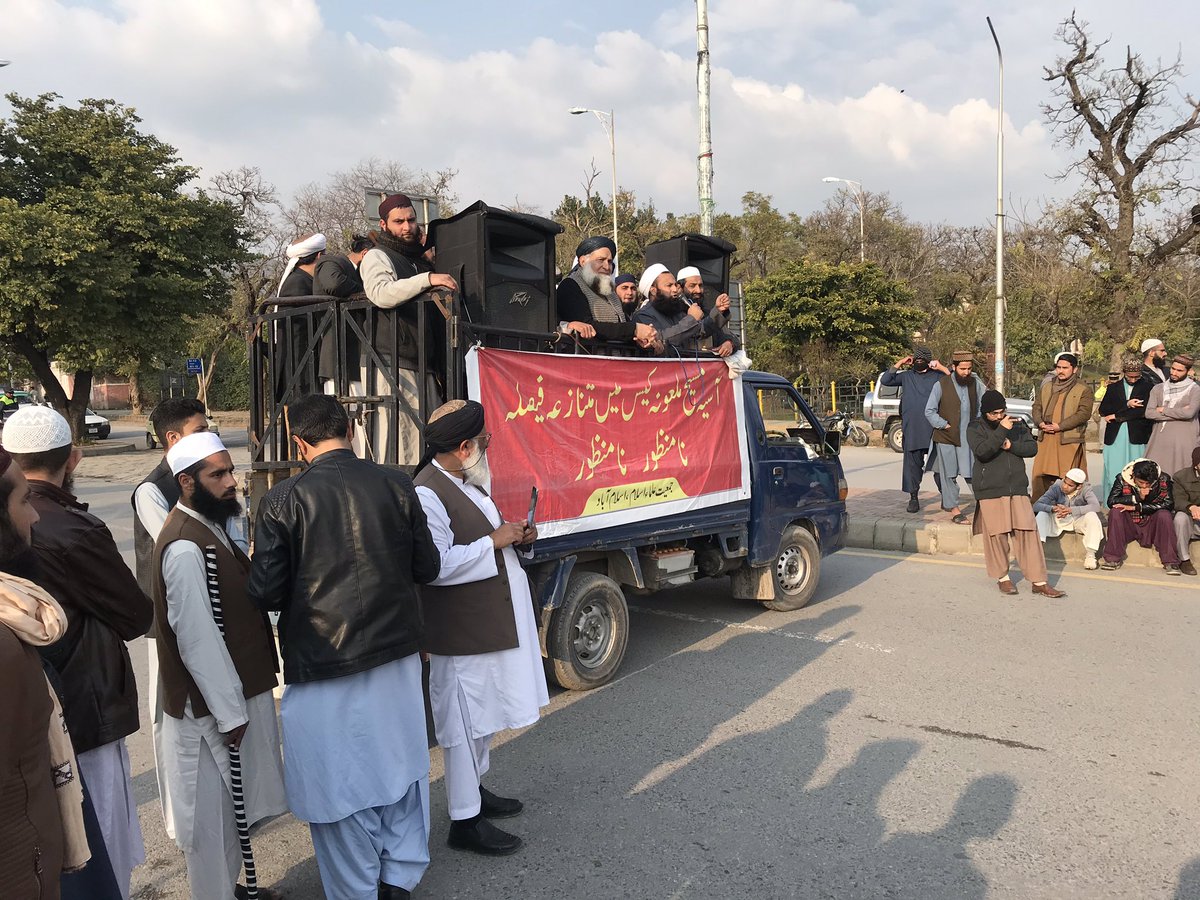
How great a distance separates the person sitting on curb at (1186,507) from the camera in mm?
7695

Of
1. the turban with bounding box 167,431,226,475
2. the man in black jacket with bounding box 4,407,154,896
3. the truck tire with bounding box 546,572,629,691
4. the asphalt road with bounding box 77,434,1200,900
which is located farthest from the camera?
the truck tire with bounding box 546,572,629,691

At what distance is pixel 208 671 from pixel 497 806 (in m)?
1.47

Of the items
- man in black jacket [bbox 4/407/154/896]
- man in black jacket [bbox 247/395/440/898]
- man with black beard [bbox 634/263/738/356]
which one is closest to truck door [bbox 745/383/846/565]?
man with black beard [bbox 634/263/738/356]

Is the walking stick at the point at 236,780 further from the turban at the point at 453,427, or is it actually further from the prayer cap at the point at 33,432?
the turban at the point at 453,427

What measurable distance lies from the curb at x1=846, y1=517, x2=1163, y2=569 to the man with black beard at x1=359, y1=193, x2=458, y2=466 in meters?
5.40

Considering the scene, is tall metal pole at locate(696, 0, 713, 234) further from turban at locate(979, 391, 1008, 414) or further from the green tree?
the green tree

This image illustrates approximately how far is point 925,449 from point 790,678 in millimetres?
5954

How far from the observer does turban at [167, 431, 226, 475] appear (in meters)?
2.88

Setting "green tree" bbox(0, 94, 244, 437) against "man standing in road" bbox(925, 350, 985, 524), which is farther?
"green tree" bbox(0, 94, 244, 437)

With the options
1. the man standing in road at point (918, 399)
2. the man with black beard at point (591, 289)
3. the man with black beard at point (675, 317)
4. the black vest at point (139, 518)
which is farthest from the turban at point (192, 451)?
the man standing in road at point (918, 399)

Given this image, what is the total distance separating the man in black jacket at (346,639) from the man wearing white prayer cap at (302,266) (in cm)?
266

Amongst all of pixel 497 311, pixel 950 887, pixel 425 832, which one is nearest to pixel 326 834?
pixel 425 832

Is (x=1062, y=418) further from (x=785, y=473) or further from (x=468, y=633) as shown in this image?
(x=468, y=633)

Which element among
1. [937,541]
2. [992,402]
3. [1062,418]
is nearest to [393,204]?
[992,402]
